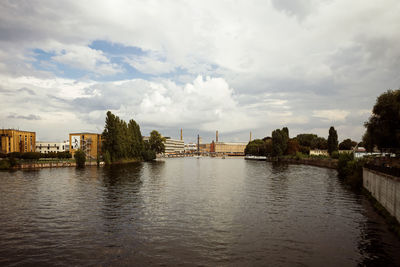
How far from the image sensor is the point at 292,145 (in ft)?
573

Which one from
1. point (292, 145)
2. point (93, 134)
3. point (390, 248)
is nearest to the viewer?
point (390, 248)

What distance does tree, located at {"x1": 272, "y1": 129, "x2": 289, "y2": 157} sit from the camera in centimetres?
17061

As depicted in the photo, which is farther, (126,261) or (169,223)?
(169,223)

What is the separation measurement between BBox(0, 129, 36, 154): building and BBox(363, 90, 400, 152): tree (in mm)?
156044

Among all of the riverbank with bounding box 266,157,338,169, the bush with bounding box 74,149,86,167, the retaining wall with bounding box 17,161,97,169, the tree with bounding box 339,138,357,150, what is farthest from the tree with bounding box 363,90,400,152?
the tree with bounding box 339,138,357,150

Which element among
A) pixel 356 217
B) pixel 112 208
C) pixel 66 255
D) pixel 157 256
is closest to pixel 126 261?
pixel 157 256

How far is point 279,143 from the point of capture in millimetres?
170750

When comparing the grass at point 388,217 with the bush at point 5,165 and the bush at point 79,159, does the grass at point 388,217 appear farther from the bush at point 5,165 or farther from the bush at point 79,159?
the bush at point 5,165

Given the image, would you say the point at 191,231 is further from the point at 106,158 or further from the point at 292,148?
the point at 292,148

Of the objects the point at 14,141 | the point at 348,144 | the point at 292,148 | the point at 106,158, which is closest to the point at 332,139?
the point at 292,148

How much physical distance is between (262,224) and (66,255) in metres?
17.2

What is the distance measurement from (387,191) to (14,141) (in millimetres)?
167248

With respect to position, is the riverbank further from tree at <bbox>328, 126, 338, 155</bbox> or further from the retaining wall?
the retaining wall

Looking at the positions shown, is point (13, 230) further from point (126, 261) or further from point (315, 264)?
point (315, 264)
